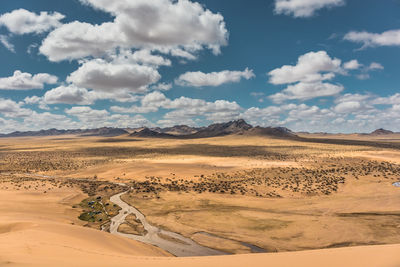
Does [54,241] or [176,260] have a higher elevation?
[54,241]

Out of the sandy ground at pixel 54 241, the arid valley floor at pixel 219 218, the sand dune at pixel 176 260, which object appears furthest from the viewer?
the arid valley floor at pixel 219 218

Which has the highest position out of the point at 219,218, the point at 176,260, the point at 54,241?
the point at 54,241

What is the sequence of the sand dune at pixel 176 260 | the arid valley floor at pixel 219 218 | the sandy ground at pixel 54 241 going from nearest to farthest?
the sand dune at pixel 176 260, the sandy ground at pixel 54 241, the arid valley floor at pixel 219 218

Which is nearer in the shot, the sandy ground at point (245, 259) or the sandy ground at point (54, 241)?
the sandy ground at point (245, 259)

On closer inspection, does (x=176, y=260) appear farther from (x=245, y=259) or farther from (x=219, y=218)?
(x=219, y=218)

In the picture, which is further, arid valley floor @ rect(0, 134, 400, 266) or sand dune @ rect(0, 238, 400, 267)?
arid valley floor @ rect(0, 134, 400, 266)

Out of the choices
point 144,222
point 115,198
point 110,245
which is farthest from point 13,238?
point 115,198

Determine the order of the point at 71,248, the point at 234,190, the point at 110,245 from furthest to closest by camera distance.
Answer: the point at 234,190
the point at 110,245
the point at 71,248

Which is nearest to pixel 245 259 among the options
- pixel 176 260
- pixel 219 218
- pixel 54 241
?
pixel 176 260

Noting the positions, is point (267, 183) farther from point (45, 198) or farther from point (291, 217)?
point (45, 198)

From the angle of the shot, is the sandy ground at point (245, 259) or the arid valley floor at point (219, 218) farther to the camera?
the arid valley floor at point (219, 218)

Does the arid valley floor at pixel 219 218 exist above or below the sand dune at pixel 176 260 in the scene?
below
